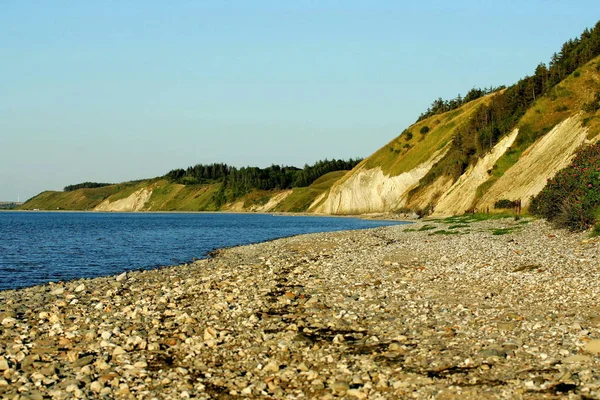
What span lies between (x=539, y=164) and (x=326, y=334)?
56387 mm

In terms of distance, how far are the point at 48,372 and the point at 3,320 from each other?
6248mm

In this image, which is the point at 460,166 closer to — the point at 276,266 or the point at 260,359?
the point at 276,266

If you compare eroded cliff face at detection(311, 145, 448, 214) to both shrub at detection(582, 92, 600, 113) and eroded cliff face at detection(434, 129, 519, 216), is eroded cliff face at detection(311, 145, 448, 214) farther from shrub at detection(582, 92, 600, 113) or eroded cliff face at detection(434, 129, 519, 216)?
shrub at detection(582, 92, 600, 113)

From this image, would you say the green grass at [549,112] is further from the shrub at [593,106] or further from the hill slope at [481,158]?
the shrub at [593,106]

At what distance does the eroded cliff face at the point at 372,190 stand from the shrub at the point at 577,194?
7402 cm

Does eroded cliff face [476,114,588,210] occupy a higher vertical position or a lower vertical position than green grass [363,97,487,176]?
lower

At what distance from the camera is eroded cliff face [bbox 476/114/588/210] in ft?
194

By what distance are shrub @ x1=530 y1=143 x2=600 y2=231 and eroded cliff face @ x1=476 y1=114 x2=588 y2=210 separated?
18984 mm

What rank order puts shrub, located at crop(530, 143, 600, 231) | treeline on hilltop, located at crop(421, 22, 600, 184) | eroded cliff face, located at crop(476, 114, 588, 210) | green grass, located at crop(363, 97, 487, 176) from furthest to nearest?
green grass, located at crop(363, 97, 487, 176) → treeline on hilltop, located at crop(421, 22, 600, 184) → eroded cliff face, located at crop(476, 114, 588, 210) → shrub, located at crop(530, 143, 600, 231)

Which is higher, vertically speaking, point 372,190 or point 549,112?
point 549,112

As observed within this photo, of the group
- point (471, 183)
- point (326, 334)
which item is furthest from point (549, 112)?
point (326, 334)

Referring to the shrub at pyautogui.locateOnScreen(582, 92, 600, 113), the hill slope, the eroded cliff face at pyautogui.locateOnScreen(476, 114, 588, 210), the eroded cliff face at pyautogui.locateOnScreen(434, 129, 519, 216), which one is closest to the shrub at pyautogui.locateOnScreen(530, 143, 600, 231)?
the hill slope

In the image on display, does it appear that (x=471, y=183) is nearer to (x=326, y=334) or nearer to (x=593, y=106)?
(x=593, y=106)

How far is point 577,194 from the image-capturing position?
1345 inches
